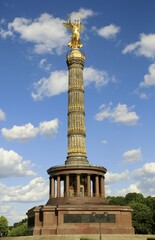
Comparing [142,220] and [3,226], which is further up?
[142,220]

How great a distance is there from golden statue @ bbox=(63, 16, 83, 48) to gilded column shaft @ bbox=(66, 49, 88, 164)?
114 cm

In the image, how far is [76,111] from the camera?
4891 cm

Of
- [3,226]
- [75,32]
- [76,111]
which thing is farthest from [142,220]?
[3,226]

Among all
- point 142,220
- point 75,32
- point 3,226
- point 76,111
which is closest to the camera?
point 76,111

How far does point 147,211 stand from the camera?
195ft

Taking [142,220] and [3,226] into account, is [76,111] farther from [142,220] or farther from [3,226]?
[3,226]

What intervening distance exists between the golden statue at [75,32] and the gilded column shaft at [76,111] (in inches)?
45.1

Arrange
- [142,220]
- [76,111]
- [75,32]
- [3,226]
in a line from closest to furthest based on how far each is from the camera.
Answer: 1. [76,111]
2. [75,32]
3. [142,220]
4. [3,226]

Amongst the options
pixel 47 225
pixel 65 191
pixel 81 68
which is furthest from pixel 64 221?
pixel 81 68

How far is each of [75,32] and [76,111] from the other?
1267 cm

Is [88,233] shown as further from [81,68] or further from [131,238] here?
[81,68]

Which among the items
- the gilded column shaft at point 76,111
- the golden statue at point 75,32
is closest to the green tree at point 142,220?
the gilded column shaft at point 76,111

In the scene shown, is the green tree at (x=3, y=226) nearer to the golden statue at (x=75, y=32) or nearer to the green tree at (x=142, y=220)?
the green tree at (x=142, y=220)

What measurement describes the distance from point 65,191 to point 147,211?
21624mm
